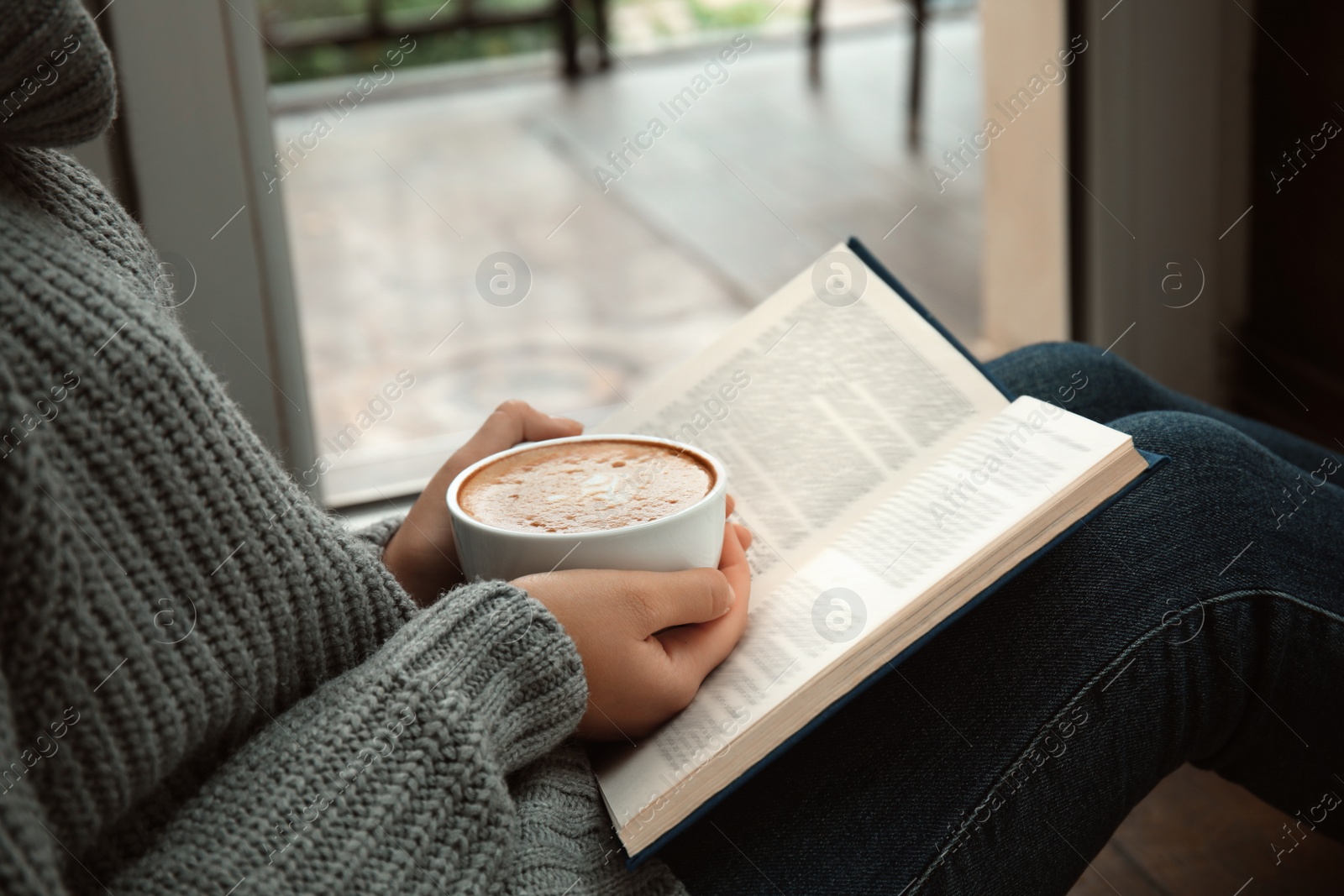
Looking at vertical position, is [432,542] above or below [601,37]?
above

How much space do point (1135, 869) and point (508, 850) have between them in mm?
641

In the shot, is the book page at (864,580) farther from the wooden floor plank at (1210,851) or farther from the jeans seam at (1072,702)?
the wooden floor plank at (1210,851)

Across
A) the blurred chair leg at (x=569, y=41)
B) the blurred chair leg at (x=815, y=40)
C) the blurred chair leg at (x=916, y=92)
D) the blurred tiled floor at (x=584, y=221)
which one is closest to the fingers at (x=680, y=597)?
the blurred tiled floor at (x=584, y=221)

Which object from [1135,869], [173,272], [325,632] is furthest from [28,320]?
[1135,869]

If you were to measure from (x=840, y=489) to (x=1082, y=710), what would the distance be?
159 mm

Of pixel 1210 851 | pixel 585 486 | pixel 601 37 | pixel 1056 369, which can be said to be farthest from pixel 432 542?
pixel 601 37

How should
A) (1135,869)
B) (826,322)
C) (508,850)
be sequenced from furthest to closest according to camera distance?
1. (1135,869)
2. (826,322)
3. (508,850)

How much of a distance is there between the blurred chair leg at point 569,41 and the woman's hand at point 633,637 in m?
3.41

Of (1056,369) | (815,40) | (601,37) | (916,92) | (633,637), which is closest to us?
(633,637)

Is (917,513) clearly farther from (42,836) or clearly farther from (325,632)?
(42,836)

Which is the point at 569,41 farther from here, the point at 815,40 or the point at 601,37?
the point at 815,40

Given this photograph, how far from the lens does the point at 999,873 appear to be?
0.51 metres

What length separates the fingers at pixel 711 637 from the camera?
51 centimetres

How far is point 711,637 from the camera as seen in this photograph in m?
0.52
